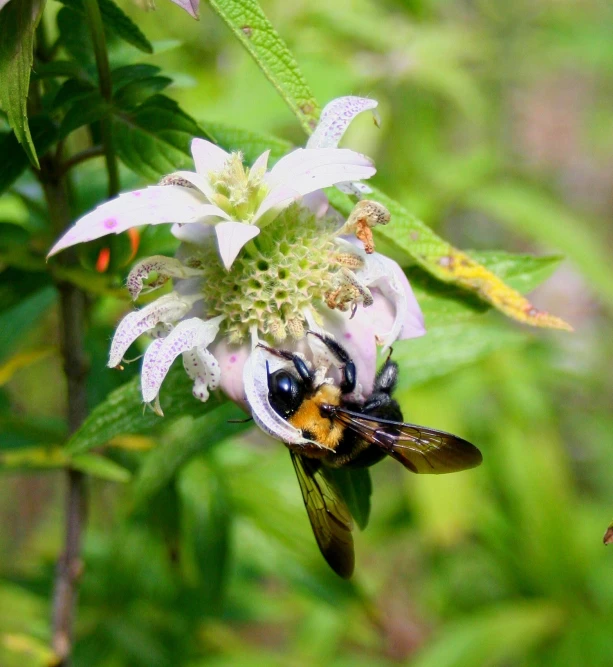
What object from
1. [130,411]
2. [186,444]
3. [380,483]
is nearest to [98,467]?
[186,444]

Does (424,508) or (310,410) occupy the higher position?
(310,410)

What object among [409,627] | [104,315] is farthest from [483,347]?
[409,627]

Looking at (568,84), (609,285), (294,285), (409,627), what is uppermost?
(294,285)

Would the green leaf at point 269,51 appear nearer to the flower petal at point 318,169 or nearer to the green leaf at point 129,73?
the flower petal at point 318,169

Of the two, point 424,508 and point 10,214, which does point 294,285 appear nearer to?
point 10,214

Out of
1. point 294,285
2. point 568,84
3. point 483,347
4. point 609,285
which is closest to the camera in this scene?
point 294,285

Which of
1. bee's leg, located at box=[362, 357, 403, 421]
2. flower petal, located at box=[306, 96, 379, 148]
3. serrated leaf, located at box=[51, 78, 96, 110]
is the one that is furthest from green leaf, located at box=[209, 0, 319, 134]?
bee's leg, located at box=[362, 357, 403, 421]
